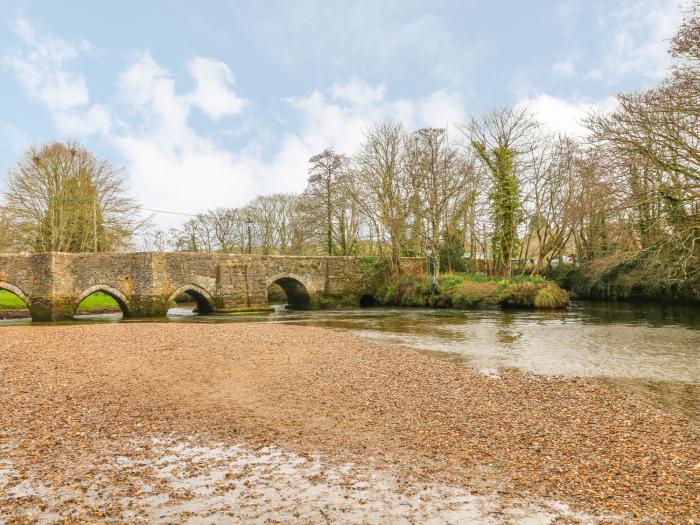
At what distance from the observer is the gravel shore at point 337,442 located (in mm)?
4344

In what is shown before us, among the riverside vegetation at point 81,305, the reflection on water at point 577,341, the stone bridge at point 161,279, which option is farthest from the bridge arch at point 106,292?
the reflection on water at point 577,341

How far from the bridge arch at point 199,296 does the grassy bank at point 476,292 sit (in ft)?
38.5

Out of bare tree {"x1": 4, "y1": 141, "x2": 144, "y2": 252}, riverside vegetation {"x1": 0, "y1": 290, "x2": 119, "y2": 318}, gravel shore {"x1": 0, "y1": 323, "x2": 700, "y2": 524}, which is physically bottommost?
gravel shore {"x1": 0, "y1": 323, "x2": 700, "y2": 524}

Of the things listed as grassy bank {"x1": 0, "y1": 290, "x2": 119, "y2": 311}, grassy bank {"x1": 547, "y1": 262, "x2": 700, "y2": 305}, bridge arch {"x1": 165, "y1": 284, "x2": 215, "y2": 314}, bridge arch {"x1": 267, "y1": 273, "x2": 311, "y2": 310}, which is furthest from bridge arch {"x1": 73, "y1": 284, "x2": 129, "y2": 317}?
grassy bank {"x1": 547, "y1": 262, "x2": 700, "y2": 305}

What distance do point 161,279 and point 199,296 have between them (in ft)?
9.55

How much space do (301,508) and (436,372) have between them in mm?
6351

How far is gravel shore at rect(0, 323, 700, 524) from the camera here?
14.3 feet

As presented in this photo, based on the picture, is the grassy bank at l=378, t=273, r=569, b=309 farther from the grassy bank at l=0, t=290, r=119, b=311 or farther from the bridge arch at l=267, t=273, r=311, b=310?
the grassy bank at l=0, t=290, r=119, b=311

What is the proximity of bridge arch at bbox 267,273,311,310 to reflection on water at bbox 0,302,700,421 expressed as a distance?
9480 mm

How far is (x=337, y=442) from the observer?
608 centimetres

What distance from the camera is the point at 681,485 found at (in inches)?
186

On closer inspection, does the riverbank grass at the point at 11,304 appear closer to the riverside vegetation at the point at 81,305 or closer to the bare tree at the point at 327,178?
the riverside vegetation at the point at 81,305

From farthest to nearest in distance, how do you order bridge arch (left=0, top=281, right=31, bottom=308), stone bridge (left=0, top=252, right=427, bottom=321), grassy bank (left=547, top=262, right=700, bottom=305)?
grassy bank (left=547, top=262, right=700, bottom=305)
stone bridge (left=0, top=252, right=427, bottom=321)
bridge arch (left=0, top=281, right=31, bottom=308)

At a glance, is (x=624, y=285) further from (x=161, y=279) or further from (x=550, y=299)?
(x=161, y=279)
